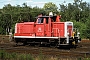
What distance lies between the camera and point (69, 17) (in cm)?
8025

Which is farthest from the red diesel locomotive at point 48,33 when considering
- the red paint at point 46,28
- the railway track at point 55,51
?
the railway track at point 55,51

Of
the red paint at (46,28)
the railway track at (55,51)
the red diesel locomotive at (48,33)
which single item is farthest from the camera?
the red paint at (46,28)

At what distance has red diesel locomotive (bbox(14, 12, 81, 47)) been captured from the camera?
2308 centimetres

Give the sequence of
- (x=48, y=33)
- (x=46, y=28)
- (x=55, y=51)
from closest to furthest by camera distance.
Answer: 1. (x=55, y=51)
2. (x=48, y=33)
3. (x=46, y=28)

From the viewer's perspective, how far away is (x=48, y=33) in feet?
78.9

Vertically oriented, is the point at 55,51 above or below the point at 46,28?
below

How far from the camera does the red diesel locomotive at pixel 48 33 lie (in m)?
23.1

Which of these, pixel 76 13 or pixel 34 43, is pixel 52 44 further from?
pixel 76 13

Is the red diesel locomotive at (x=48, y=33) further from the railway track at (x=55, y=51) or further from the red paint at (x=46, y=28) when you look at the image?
the railway track at (x=55, y=51)

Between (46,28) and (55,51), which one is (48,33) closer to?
(46,28)

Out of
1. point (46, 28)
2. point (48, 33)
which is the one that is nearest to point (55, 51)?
point (48, 33)

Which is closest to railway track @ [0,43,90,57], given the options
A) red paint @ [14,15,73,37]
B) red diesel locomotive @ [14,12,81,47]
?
red diesel locomotive @ [14,12,81,47]

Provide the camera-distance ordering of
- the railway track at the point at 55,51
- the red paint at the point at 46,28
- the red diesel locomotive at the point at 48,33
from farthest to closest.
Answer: the red paint at the point at 46,28, the red diesel locomotive at the point at 48,33, the railway track at the point at 55,51

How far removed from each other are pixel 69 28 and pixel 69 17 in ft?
187
